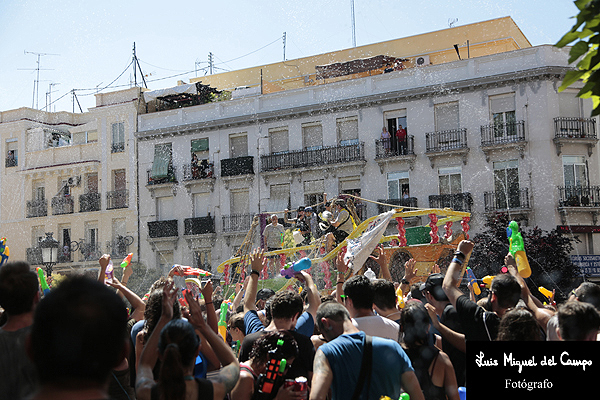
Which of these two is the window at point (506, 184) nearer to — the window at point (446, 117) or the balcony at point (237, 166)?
the window at point (446, 117)

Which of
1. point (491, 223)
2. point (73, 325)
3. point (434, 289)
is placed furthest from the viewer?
point (491, 223)

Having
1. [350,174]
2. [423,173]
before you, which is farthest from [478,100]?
[350,174]

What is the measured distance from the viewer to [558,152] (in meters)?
23.8

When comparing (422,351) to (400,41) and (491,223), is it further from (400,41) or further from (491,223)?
(400,41)

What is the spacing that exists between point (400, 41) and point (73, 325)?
32.1 meters

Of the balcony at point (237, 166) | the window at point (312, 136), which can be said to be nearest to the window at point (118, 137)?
the balcony at point (237, 166)

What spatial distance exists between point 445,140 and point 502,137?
2.19 meters

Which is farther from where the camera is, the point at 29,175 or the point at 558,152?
the point at 29,175

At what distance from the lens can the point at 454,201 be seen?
24.5 m

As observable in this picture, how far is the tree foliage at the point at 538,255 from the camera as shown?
22.2m

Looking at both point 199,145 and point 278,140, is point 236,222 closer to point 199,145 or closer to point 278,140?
point 278,140

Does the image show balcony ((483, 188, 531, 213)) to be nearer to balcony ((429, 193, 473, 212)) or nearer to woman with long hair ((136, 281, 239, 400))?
balcony ((429, 193, 473, 212))

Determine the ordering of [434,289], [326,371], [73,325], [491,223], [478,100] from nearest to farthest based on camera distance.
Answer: [73,325] → [326,371] → [434,289] → [491,223] → [478,100]

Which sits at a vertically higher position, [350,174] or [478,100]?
[478,100]
